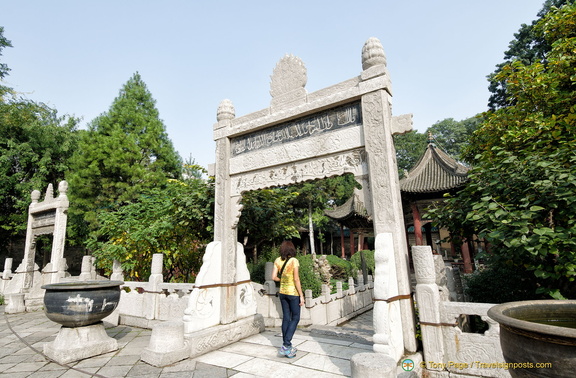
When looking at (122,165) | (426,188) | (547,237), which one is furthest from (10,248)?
(547,237)

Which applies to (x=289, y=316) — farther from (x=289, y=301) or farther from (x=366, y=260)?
(x=366, y=260)

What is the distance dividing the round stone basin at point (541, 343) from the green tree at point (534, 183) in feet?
3.55

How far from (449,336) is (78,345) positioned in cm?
459

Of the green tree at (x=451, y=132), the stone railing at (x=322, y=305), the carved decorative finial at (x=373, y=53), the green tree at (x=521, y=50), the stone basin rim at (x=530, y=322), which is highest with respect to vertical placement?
the green tree at (x=451, y=132)

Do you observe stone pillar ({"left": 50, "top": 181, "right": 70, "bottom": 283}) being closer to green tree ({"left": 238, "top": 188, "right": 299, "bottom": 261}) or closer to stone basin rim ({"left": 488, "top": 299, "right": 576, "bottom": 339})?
green tree ({"left": 238, "top": 188, "right": 299, "bottom": 261})

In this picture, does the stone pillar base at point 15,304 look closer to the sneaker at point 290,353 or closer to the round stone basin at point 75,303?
the round stone basin at point 75,303

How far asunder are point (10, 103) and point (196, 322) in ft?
55.5

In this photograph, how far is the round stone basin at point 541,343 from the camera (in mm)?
1552

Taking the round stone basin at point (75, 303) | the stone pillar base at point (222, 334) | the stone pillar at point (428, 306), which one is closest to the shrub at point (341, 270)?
the stone pillar base at point (222, 334)

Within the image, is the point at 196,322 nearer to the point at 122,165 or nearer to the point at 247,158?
the point at 247,158

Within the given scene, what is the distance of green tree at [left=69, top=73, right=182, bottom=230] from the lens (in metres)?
11.9

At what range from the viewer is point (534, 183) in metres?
3.33

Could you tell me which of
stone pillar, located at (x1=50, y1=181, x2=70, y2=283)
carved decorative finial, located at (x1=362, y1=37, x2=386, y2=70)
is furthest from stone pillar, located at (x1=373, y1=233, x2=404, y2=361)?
stone pillar, located at (x1=50, y1=181, x2=70, y2=283)

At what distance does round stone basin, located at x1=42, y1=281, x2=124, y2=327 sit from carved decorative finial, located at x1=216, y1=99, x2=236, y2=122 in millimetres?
3235
